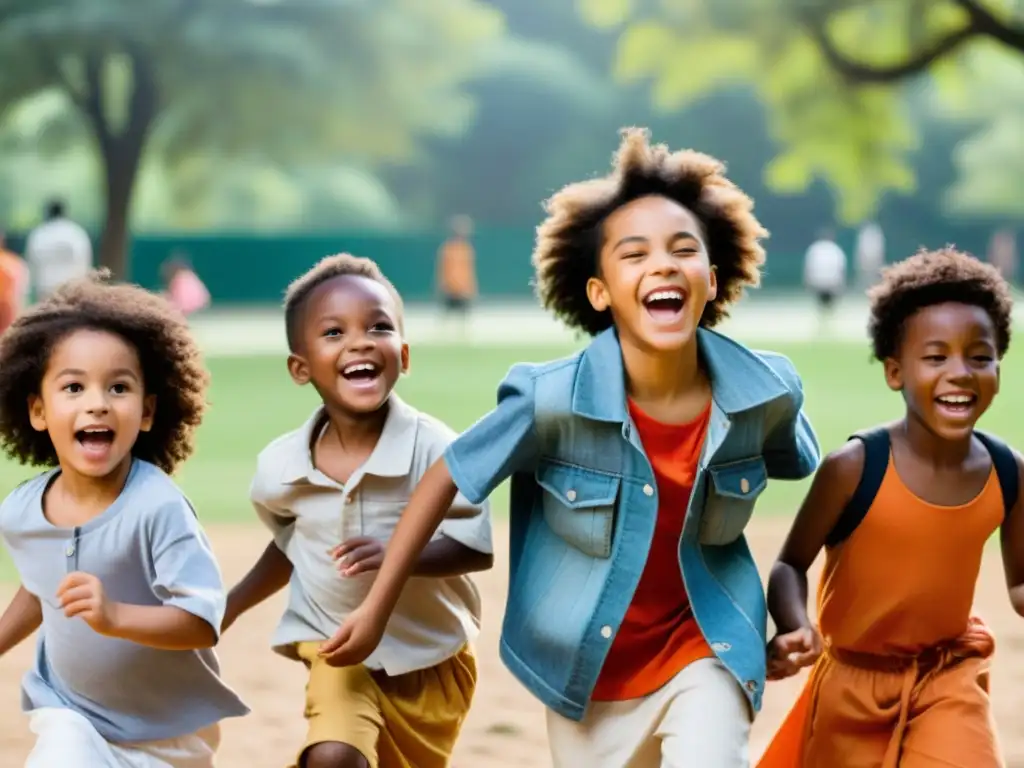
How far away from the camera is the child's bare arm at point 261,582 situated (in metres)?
3.74

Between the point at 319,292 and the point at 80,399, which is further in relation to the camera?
the point at 319,292

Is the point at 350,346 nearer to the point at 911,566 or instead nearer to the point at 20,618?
the point at 20,618

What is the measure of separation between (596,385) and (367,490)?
2.04 feet

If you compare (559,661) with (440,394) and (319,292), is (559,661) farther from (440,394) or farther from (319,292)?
(440,394)

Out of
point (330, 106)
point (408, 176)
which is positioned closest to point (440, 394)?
point (330, 106)

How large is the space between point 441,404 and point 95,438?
1012 centimetres

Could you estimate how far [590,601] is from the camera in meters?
3.34

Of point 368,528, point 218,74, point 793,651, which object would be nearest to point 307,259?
point 218,74

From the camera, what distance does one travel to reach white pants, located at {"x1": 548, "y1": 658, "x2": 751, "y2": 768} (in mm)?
3201

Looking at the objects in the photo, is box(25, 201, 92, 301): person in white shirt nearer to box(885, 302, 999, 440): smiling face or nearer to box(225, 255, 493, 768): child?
box(225, 255, 493, 768): child

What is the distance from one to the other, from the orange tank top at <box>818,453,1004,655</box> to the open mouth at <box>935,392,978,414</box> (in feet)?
0.65

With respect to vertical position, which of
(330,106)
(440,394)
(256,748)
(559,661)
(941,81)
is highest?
(330,106)

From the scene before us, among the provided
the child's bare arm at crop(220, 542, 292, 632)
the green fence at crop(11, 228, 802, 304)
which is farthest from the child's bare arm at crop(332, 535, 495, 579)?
the green fence at crop(11, 228, 802, 304)

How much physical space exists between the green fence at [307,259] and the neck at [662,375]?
102 feet
